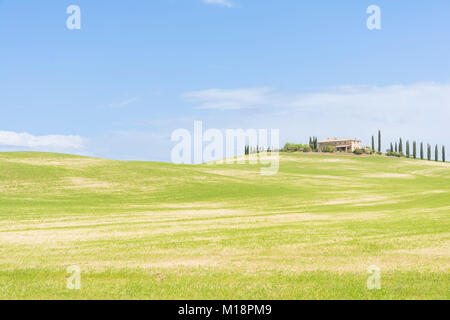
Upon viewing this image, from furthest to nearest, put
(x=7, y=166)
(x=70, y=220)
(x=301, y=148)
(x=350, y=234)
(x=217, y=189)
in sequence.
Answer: (x=301, y=148), (x=7, y=166), (x=217, y=189), (x=70, y=220), (x=350, y=234)

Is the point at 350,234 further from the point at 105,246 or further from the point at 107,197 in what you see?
the point at 107,197

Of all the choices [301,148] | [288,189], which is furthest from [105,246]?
[301,148]

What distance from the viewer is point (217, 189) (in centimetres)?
7269

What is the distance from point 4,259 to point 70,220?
1868cm

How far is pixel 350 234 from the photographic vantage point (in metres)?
25.4

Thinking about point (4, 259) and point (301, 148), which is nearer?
point (4, 259)
